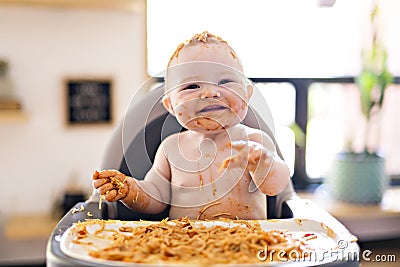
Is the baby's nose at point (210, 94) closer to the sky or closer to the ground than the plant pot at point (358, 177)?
closer to the sky

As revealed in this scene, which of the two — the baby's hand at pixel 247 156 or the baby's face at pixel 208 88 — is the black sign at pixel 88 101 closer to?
the baby's face at pixel 208 88

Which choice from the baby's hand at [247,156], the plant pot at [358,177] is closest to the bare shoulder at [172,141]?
the baby's hand at [247,156]

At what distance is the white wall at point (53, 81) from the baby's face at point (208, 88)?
142 cm

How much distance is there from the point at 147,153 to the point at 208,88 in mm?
299

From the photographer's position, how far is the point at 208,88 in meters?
0.81

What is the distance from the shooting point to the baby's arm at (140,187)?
824mm

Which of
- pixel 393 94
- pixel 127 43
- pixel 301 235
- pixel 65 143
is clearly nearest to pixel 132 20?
pixel 127 43

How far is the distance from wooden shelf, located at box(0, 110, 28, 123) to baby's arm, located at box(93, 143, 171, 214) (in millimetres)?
1251

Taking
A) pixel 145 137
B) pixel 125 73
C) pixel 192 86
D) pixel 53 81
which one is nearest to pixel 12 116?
pixel 53 81

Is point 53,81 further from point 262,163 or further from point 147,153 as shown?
point 262,163

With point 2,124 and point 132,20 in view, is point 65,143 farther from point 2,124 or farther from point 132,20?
point 132,20

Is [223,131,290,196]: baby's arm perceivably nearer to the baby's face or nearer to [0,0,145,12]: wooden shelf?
the baby's face

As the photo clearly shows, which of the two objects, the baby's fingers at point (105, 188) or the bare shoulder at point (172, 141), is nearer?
the baby's fingers at point (105, 188)

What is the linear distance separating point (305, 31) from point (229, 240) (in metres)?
1.94
